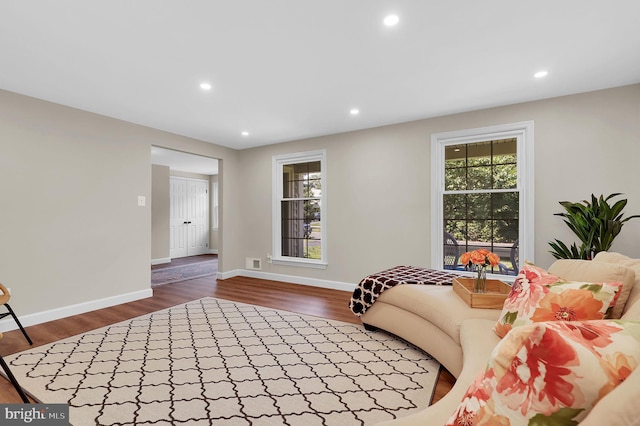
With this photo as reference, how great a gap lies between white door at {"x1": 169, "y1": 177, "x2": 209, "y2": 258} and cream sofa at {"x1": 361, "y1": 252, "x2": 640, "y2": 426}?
6961 mm

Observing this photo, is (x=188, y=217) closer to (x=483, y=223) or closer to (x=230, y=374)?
(x=230, y=374)

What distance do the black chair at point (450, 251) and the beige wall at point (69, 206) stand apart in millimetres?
4113

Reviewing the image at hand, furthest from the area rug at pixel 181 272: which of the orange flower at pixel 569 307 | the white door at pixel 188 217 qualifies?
the orange flower at pixel 569 307

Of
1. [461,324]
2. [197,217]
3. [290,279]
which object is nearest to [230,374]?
[461,324]

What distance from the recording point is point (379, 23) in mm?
1989

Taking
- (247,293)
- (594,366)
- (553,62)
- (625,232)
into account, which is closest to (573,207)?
(625,232)

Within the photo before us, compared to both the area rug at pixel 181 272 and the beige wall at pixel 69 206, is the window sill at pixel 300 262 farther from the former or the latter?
the beige wall at pixel 69 206

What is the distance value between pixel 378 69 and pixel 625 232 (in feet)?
9.58

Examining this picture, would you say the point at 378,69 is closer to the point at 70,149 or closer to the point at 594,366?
the point at 594,366

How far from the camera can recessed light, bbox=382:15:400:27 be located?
75.7 inches

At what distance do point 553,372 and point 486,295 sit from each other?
1.75 m

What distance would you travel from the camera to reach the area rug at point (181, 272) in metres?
5.35

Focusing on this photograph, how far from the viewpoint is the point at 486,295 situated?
216cm

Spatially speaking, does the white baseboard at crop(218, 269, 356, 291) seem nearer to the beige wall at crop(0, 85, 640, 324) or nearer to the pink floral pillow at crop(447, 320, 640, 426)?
the beige wall at crop(0, 85, 640, 324)
